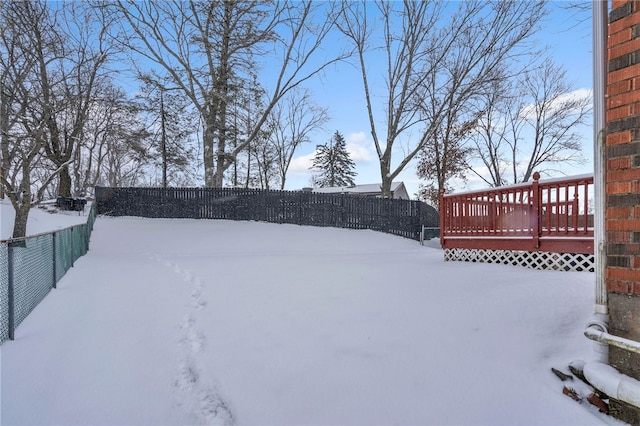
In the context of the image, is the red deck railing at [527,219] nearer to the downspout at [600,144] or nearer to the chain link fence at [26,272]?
the downspout at [600,144]

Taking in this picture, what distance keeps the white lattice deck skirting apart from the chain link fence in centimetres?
653

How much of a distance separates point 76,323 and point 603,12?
5.36 m

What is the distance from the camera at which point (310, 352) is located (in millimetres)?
2975

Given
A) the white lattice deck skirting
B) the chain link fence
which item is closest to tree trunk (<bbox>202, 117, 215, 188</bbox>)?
the chain link fence

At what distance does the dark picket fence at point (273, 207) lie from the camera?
536 inches

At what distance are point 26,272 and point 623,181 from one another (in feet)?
18.4

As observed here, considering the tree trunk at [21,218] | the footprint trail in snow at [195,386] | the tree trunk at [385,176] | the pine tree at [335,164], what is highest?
the pine tree at [335,164]

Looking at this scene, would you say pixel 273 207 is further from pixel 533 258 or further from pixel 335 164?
pixel 335 164

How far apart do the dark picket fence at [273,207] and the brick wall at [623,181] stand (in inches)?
446

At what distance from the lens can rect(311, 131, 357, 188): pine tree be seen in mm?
A: 45562

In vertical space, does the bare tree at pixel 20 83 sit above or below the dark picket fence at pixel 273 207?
above

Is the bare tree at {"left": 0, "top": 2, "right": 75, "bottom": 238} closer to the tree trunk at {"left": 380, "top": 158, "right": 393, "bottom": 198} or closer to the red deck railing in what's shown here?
the red deck railing

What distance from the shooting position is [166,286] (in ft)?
17.2

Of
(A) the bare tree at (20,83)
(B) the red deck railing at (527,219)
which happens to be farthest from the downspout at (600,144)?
(A) the bare tree at (20,83)
